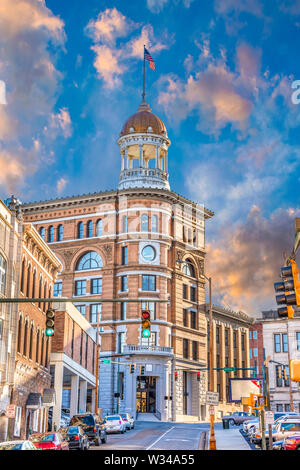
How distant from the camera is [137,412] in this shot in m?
80.4

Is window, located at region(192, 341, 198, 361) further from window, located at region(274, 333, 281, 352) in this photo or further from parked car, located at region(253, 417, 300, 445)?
parked car, located at region(253, 417, 300, 445)

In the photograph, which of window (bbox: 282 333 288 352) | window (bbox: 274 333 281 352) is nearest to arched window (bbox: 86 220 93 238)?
window (bbox: 274 333 281 352)

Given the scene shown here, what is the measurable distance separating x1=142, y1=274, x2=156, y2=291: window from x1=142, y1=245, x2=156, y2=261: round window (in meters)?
2.37

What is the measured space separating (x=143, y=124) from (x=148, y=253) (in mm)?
18051

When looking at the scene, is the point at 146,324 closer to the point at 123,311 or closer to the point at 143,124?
the point at 123,311

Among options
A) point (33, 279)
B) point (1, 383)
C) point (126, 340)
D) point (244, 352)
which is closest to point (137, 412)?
point (126, 340)

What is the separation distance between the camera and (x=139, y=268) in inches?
3329

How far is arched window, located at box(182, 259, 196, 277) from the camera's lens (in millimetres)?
90750

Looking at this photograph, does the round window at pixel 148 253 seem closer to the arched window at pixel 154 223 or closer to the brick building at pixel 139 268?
the brick building at pixel 139 268

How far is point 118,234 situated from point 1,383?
1915 inches

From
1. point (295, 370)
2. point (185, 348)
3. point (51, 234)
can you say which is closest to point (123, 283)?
point (185, 348)

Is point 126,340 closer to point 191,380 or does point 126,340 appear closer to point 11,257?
point 191,380

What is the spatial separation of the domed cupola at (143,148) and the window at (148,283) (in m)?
12.1

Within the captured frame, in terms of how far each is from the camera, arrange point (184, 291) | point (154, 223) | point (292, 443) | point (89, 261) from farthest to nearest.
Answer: point (184, 291), point (89, 261), point (154, 223), point (292, 443)
